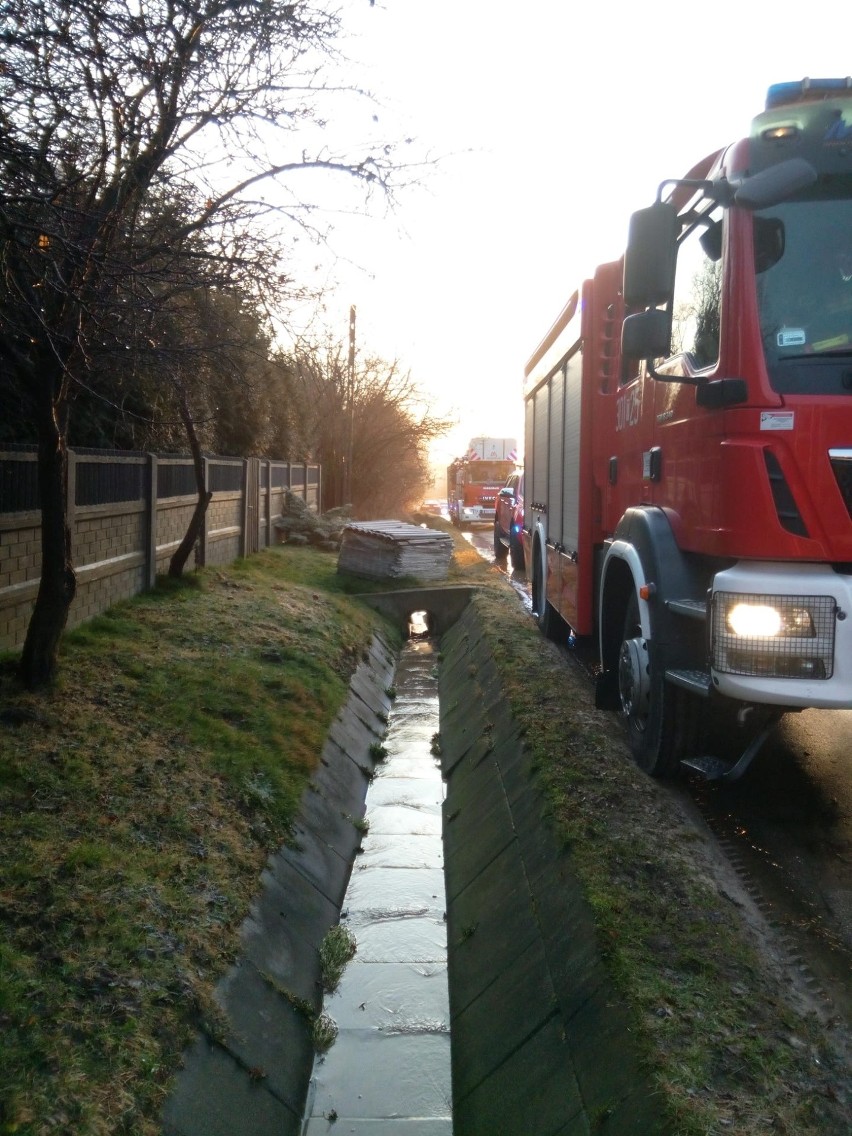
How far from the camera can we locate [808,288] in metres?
5.30

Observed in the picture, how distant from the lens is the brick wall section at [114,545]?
8.22 meters

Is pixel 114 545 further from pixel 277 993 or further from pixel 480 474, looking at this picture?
pixel 480 474

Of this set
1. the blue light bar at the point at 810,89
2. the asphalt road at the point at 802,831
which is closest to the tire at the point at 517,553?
the asphalt road at the point at 802,831

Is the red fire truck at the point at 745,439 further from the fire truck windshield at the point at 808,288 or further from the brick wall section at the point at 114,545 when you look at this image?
the brick wall section at the point at 114,545

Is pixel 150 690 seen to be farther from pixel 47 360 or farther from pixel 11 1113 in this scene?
pixel 11 1113

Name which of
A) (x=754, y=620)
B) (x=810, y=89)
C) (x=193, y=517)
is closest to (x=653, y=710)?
(x=754, y=620)

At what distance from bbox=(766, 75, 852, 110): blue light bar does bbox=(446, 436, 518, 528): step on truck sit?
120 feet

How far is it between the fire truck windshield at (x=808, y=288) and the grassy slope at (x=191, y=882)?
251cm

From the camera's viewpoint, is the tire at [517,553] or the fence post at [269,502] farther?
the tire at [517,553]

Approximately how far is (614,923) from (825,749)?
294 cm

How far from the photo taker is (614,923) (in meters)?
4.93

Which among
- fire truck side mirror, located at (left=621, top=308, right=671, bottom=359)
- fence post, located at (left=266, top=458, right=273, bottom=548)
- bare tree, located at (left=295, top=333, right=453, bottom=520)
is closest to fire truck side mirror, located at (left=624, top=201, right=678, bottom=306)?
fire truck side mirror, located at (left=621, top=308, right=671, bottom=359)

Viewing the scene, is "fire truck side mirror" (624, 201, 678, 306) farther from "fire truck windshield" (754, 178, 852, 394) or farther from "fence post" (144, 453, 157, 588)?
"fence post" (144, 453, 157, 588)

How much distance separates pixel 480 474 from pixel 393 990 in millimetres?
39084
